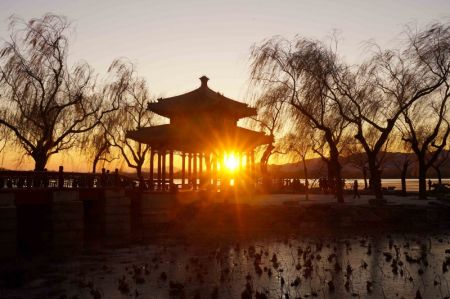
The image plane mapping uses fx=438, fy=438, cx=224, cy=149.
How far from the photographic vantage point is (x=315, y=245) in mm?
16797

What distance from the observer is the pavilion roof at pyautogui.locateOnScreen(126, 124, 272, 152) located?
88.9 ft

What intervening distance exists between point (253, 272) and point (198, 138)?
15631mm

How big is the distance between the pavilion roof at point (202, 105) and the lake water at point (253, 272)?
13290 mm

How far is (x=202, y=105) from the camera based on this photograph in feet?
94.7

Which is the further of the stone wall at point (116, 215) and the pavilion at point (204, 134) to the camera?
the pavilion at point (204, 134)

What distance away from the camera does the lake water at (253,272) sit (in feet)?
32.8

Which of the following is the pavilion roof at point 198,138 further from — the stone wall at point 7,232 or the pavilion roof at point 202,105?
the stone wall at point 7,232

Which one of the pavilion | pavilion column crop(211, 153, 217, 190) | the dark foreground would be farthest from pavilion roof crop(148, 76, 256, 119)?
the dark foreground

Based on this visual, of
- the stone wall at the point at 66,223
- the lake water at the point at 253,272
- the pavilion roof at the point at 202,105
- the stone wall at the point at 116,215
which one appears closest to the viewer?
the lake water at the point at 253,272

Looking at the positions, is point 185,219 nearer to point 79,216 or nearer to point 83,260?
point 79,216

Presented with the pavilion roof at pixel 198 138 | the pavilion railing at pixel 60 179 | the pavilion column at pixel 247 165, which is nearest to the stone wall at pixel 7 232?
the pavilion railing at pixel 60 179

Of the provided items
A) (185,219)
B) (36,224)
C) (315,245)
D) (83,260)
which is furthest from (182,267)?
(185,219)

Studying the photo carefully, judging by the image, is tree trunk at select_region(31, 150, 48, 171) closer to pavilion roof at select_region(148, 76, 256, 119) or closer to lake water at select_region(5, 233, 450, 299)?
pavilion roof at select_region(148, 76, 256, 119)

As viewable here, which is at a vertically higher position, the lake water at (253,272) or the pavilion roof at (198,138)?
the pavilion roof at (198,138)
